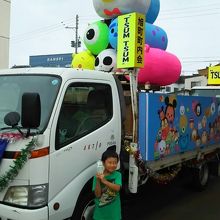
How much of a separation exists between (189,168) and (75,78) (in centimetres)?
394

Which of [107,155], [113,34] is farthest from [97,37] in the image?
[107,155]

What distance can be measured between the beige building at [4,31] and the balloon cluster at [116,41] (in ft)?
10.4

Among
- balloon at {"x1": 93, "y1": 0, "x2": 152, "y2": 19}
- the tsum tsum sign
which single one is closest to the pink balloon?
balloon at {"x1": 93, "y1": 0, "x2": 152, "y2": 19}

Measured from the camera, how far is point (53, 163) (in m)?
3.81

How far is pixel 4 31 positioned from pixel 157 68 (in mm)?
6065

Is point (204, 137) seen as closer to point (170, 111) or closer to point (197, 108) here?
point (197, 108)

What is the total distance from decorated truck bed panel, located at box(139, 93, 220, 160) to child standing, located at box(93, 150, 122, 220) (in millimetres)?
938

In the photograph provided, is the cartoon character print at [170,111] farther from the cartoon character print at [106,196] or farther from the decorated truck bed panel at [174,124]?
the cartoon character print at [106,196]

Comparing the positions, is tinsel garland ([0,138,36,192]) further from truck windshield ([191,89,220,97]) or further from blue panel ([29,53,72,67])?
blue panel ([29,53,72,67])

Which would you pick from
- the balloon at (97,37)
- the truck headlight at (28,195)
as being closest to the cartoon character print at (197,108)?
the truck headlight at (28,195)

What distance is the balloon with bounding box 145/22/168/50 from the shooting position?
10.1 meters

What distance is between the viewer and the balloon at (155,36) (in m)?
10.1

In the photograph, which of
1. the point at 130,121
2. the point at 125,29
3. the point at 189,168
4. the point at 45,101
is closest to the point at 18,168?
the point at 45,101

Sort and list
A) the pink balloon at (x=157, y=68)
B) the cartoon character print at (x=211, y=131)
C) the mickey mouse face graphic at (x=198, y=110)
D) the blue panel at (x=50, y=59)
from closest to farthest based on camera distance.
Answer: the mickey mouse face graphic at (x=198, y=110), the cartoon character print at (x=211, y=131), the pink balloon at (x=157, y=68), the blue panel at (x=50, y=59)
